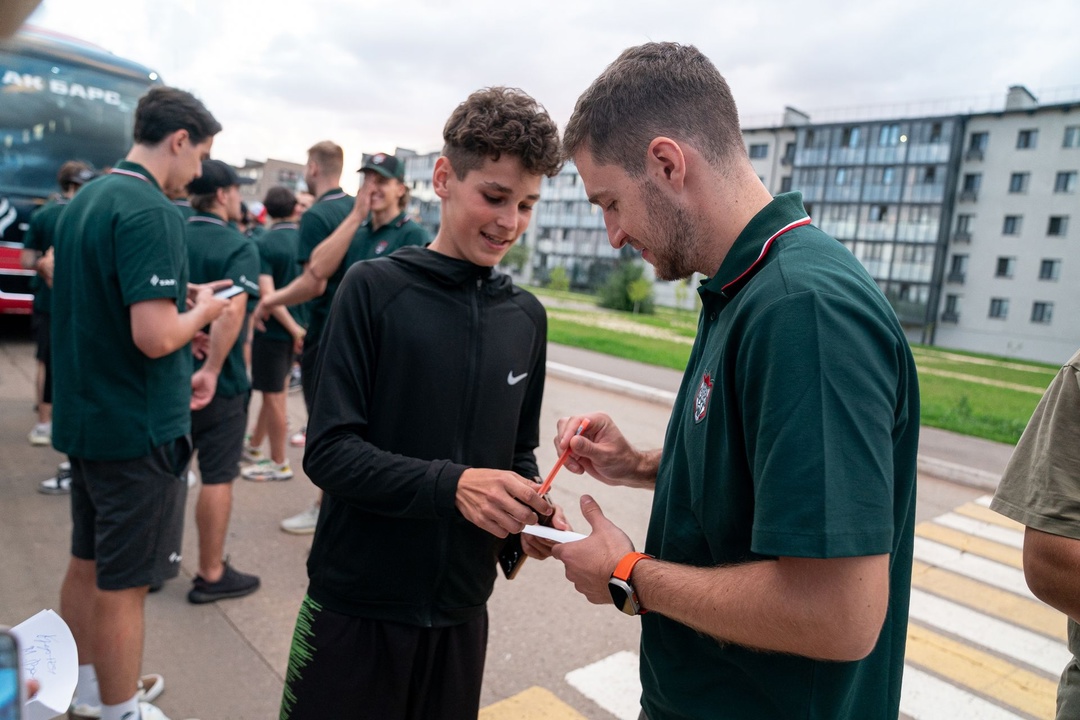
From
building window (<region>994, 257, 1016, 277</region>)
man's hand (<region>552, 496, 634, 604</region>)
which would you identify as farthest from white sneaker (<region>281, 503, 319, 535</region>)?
building window (<region>994, 257, 1016, 277</region>)

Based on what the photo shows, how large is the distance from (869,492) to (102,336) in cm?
276

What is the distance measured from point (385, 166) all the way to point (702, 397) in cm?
358

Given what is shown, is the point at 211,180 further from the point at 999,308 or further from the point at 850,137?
the point at 850,137

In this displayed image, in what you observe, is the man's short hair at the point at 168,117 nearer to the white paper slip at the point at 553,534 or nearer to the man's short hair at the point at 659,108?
the man's short hair at the point at 659,108

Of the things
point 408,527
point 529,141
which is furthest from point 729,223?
point 408,527

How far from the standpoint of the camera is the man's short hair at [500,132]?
2.10 meters

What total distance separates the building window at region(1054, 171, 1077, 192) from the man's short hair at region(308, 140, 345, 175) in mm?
56712

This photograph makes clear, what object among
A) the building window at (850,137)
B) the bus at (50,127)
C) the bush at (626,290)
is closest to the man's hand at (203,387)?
the bus at (50,127)

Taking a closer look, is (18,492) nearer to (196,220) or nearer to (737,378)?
(196,220)

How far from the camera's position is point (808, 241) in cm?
135

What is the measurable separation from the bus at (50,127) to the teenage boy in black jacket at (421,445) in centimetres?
1017

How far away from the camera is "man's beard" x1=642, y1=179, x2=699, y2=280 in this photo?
1.52 meters

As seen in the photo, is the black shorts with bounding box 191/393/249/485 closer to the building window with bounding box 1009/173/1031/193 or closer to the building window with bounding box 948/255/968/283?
the building window with bounding box 1009/173/1031/193

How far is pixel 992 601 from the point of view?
17.0 ft
